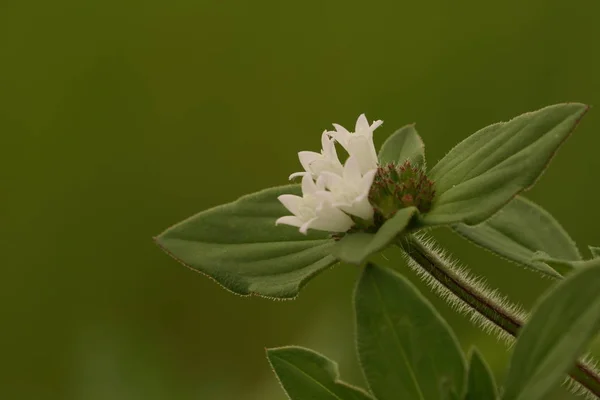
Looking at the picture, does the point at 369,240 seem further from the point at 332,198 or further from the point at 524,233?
the point at 524,233

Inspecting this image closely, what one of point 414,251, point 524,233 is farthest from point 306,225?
point 524,233

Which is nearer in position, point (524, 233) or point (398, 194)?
point (398, 194)

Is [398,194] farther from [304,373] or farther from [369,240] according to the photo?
[304,373]

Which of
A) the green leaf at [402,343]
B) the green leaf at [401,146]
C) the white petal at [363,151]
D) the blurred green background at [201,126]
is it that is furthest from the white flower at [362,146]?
the blurred green background at [201,126]

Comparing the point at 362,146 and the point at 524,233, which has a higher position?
the point at 362,146

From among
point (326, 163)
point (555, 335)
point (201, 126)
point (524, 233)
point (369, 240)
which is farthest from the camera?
point (201, 126)

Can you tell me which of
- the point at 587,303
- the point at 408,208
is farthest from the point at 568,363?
the point at 408,208

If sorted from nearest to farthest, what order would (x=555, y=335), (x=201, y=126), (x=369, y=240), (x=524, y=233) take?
(x=555, y=335) < (x=369, y=240) < (x=524, y=233) < (x=201, y=126)
